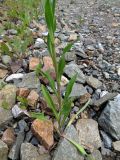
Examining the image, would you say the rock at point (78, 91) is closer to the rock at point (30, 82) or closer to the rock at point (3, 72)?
the rock at point (30, 82)

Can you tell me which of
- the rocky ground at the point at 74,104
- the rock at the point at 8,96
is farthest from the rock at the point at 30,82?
the rock at the point at 8,96

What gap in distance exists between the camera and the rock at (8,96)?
306cm

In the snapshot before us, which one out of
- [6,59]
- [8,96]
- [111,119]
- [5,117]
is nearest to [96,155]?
[111,119]

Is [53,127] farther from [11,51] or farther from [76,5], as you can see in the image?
[76,5]

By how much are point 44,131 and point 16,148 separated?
29cm

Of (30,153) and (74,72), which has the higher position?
(74,72)

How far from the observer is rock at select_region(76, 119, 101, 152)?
2818 mm

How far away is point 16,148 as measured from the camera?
105 inches

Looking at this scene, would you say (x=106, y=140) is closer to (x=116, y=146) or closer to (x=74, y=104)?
(x=116, y=146)

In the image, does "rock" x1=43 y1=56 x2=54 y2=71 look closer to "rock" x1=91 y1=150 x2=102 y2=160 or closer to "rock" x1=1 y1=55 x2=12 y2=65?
"rock" x1=1 y1=55 x2=12 y2=65

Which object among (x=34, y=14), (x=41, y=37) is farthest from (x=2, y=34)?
(x=34, y=14)

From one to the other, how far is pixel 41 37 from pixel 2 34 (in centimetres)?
59

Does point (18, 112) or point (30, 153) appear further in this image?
point (18, 112)

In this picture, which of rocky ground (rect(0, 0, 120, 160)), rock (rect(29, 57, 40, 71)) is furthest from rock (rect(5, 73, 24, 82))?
rock (rect(29, 57, 40, 71))
